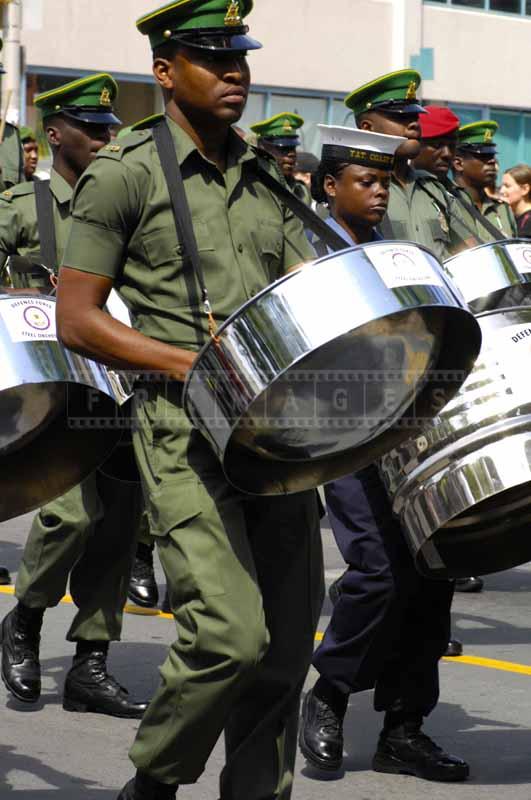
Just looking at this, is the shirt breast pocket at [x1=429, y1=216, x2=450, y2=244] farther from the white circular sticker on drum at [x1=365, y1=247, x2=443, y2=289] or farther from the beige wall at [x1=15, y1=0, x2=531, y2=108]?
the beige wall at [x1=15, y1=0, x2=531, y2=108]

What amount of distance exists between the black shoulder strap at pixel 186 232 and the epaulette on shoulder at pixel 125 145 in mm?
51

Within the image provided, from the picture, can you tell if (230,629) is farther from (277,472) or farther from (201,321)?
(201,321)

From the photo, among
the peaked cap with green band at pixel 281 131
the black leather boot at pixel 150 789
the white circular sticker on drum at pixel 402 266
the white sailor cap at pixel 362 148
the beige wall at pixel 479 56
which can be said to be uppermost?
the white circular sticker on drum at pixel 402 266

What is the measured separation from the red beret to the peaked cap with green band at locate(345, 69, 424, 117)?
125 centimetres

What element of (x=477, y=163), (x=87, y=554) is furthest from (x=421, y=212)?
(x=477, y=163)

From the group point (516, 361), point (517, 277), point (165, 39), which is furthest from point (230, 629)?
point (517, 277)

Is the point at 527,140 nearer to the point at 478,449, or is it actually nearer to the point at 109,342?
the point at 478,449

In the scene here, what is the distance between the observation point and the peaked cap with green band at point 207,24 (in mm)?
3357

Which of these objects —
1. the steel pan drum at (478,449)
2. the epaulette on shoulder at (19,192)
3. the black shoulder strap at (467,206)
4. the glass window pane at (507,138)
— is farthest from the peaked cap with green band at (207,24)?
the glass window pane at (507,138)

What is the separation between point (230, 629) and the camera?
10.5 feet

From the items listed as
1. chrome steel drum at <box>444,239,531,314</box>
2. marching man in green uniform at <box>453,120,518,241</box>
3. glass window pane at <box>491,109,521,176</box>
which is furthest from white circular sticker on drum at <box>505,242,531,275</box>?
glass window pane at <box>491,109,521,176</box>

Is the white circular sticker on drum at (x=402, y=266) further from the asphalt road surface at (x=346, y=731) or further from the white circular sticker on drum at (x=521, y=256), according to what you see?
the asphalt road surface at (x=346, y=731)

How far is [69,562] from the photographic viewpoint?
16.1ft

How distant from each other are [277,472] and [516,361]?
707 millimetres
